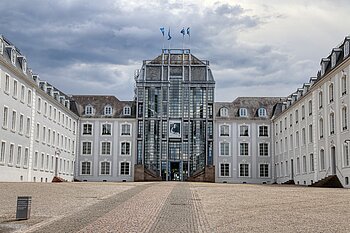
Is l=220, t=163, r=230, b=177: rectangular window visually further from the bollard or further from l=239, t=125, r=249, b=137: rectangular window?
the bollard

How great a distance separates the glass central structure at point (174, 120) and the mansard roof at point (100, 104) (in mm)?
4184

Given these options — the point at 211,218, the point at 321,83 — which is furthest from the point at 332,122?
the point at 211,218

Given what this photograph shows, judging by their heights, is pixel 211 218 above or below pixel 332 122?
below

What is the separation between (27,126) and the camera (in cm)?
4712

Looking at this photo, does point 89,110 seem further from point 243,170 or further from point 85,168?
point 243,170

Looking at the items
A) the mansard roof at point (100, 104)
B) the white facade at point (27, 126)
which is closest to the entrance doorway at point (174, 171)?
the mansard roof at point (100, 104)

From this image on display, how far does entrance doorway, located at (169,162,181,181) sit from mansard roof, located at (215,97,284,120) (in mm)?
8996

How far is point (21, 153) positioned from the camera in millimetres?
45156

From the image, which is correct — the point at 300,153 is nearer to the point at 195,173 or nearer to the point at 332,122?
the point at 332,122

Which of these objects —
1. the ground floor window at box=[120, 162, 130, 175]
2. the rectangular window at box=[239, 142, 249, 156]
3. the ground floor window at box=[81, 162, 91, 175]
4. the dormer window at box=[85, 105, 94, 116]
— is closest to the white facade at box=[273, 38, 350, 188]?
the rectangular window at box=[239, 142, 249, 156]

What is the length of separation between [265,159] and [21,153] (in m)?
34.7

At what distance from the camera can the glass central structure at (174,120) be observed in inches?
2594

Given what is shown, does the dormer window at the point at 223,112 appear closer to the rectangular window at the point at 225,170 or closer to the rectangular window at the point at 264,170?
the rectangular window at the point at 225,170

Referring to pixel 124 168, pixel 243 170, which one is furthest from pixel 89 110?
pixel 243 170
